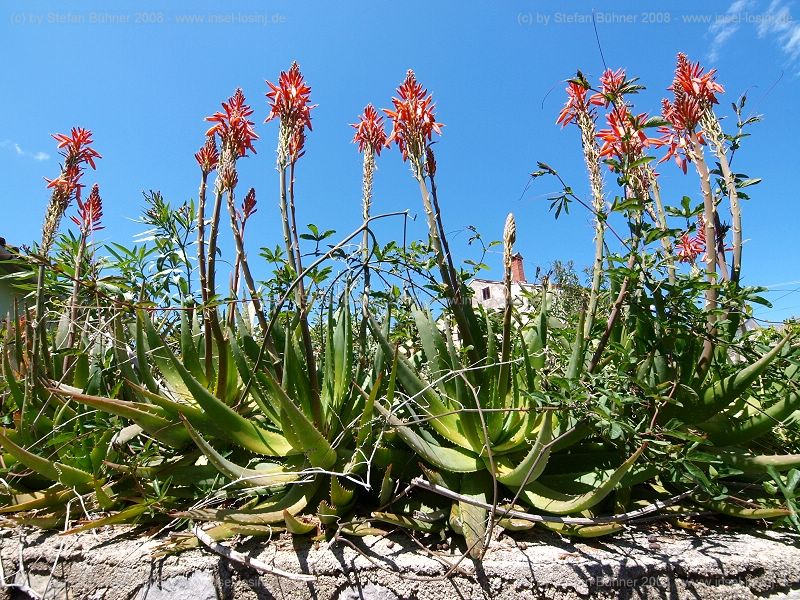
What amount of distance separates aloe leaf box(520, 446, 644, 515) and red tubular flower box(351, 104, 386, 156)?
177 cm

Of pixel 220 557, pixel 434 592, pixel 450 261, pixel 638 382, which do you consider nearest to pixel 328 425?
pixel 220 557

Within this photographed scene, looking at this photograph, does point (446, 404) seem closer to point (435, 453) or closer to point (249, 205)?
point (435, 453)

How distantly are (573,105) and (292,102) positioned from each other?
50.0 inches

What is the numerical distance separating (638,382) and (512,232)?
684 millimetres

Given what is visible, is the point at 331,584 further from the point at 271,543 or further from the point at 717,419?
the point at 717,419

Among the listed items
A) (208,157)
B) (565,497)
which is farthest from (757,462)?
(208,157)

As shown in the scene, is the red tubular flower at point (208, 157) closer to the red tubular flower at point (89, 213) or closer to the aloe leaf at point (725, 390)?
the red tubular flower at point (89, 213)

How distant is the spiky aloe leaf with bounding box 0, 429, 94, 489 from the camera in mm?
1742

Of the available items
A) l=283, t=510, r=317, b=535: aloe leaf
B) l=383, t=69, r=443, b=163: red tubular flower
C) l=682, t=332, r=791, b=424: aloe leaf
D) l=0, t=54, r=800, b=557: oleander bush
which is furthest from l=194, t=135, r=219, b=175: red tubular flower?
l=682, t=332, r=791, b=424: aloe leaf

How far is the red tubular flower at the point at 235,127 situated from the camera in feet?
6.34

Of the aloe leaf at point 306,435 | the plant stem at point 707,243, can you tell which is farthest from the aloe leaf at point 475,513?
the plant stem at point 707,243

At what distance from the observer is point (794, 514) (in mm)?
1353

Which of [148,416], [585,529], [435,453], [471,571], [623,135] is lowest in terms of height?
[471,571]

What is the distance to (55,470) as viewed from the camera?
5.93ft
